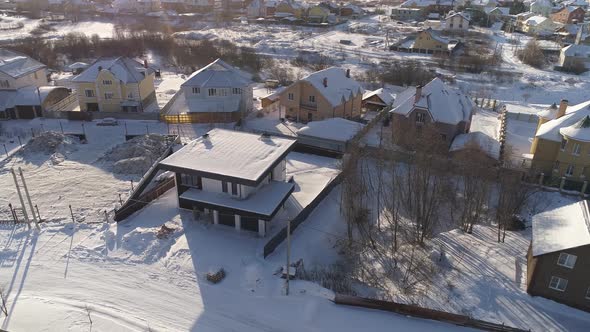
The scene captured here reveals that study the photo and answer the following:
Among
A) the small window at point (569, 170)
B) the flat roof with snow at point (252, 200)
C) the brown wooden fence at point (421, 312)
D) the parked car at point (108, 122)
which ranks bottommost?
the brown wooden fence at point (421, 312)

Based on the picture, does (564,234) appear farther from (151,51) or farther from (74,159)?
(151,51)

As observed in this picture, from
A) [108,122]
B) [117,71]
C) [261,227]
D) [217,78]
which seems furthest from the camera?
[117,71]

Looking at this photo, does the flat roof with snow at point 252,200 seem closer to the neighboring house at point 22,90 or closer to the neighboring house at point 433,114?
the neighboring house at point 433,114

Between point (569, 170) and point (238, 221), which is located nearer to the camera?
point (238, 221)

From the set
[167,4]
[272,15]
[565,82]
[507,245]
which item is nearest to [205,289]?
[507,245]

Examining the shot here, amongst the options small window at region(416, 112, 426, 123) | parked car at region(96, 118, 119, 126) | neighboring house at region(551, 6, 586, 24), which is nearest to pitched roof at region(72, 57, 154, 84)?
parked car at region(96, 118, 119, 126)

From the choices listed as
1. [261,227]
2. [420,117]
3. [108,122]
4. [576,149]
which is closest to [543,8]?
[420,117]

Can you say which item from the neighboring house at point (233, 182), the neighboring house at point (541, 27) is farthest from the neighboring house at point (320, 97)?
the neighboring house at point (541, 27)

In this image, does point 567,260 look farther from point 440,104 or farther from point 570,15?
point 570,15
